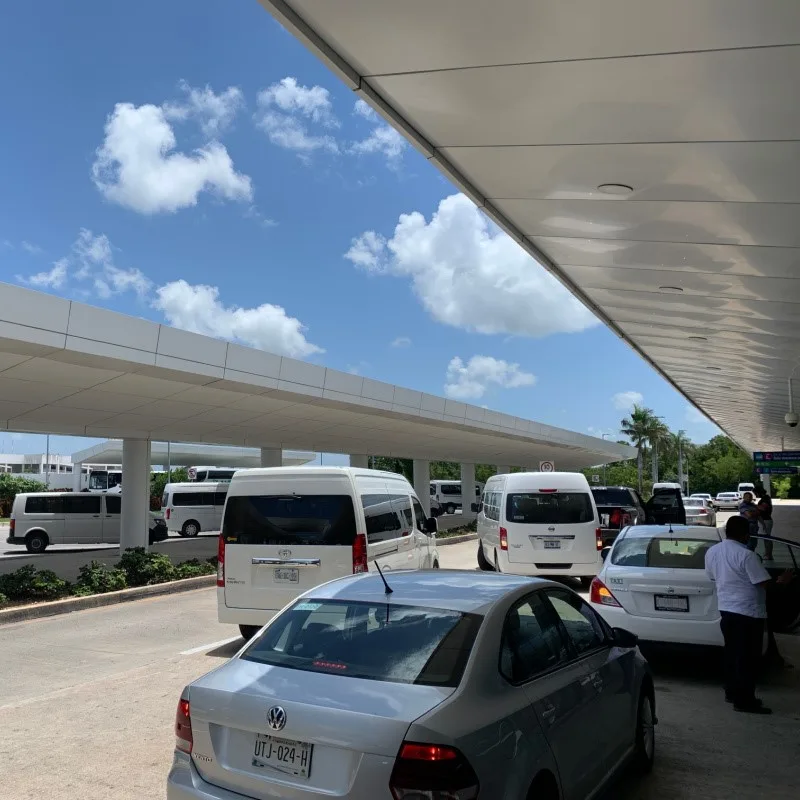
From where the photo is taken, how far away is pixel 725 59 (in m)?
4.64

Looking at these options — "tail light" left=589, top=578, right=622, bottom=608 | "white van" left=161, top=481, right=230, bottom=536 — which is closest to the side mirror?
"tail light" left=589, top=578, right=622, bottom=608

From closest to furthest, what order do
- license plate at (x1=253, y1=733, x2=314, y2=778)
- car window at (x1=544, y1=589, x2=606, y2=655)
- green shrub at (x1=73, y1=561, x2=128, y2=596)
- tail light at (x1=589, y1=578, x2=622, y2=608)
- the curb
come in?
license plate at (x1=253, y1=733, x2=314, y2=778) < car window at (x1=544, y1=589, x2=606, y2=655) < tail light at (x1=589, y1=578, x2=622, y2=608) < the curb < green shrub at (x1=73, y1=561, x2=128, y2=596)

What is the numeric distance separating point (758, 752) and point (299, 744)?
4.25 m

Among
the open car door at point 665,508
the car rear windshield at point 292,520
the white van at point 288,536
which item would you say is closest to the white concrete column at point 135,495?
the white van at point 288,536

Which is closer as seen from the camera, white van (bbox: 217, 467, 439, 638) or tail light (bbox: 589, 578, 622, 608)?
tail light (bbox: 589, 578, 622, 608)

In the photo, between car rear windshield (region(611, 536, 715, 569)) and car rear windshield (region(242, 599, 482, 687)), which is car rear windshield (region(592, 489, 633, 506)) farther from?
car rear windshield (region(242, 599, 482, 687))

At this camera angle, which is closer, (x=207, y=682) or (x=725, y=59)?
(x=207, y=682)

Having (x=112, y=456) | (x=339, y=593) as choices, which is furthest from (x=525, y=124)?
(x=112, y=456)

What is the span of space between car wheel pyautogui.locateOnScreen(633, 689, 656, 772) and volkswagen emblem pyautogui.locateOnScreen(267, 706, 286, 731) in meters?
2.93

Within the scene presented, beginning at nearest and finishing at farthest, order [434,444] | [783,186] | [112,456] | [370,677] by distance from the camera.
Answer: [370,677]
[783,186]
[434,444]
[112,456]

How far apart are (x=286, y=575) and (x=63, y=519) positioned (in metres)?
21.5

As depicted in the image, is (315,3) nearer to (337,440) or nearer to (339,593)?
(339,593)

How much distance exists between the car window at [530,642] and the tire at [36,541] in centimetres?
2677

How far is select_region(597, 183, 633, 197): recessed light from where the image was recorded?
678 centimetres
